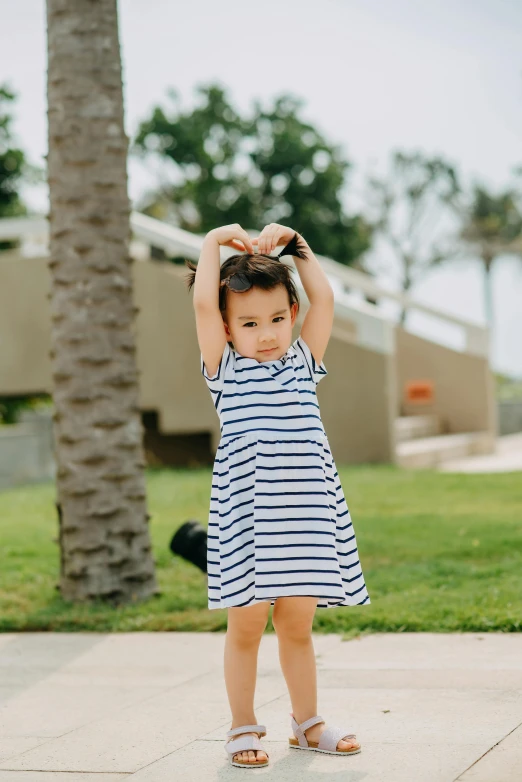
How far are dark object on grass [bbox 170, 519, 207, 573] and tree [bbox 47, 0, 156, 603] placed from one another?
0.18 metres

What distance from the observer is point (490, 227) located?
43.7 m

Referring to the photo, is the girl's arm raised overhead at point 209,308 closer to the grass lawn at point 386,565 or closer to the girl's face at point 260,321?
the girl's face at point 260,321

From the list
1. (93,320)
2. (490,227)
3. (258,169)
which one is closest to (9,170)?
(258,169)

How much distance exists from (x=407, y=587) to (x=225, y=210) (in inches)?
986

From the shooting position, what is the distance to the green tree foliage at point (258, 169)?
1150 inches

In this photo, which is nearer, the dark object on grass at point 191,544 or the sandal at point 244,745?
the sandal at point 244,745

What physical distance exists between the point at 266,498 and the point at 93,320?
2646 mm

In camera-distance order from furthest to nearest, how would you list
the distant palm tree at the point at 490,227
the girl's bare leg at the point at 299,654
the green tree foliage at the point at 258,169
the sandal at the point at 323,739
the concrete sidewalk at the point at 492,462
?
the distant palm tree at the point at 490,227 → the green tree foliage at the point at 258,169 → the concrete sidewalk at the point at 492,462 → the girl's bare leg at the point at 299,654 → the sandal at the point at 323,739

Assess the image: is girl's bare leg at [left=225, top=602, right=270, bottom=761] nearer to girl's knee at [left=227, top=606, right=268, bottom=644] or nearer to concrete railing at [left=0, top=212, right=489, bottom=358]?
girl's knee at [left=227, top=606, right=268, bottom=644]

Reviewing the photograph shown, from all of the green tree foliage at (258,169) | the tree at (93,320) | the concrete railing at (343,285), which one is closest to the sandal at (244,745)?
the tree at (93,320)

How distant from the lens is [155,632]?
507 centimetres

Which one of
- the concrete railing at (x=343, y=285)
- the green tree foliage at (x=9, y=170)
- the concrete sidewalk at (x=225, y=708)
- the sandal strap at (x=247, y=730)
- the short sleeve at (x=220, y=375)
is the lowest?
the concrete sidewalk at (x=225, y=708)

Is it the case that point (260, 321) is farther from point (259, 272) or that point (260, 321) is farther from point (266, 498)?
point (266, 498)

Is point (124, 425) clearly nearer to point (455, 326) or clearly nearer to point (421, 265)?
point (455, 326)
